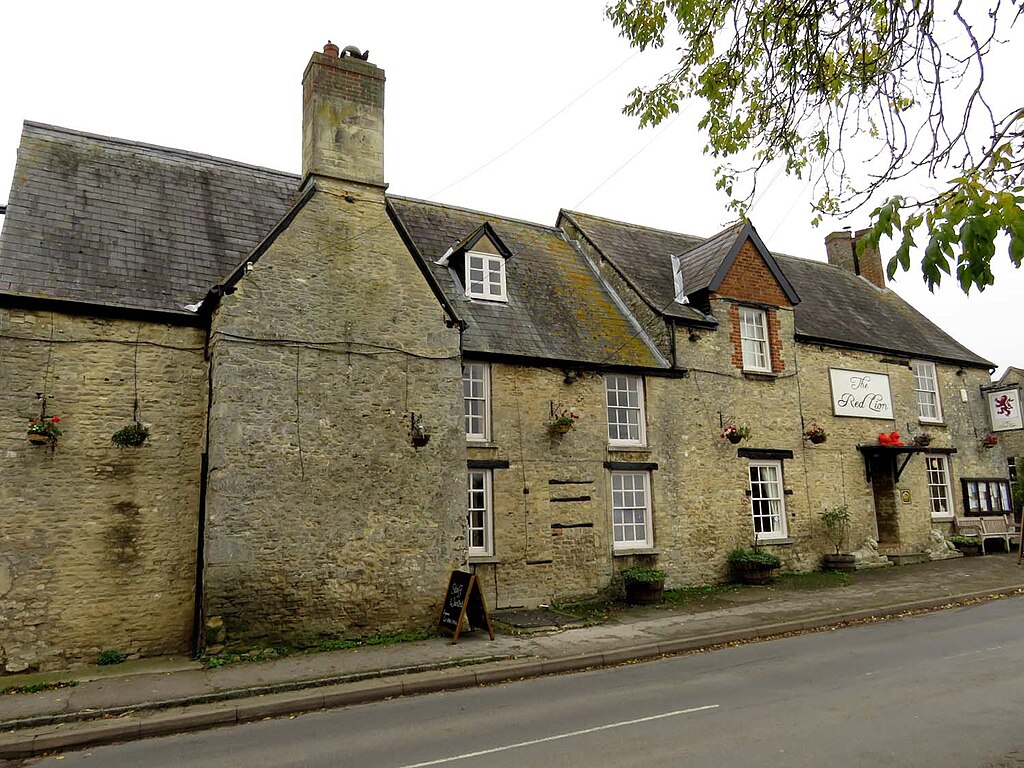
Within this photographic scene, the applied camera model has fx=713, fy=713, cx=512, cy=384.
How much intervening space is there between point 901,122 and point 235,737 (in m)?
8.90

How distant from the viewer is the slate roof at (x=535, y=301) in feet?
51.6

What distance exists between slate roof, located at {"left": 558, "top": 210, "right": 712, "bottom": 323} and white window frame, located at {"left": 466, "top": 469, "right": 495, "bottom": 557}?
250 inches

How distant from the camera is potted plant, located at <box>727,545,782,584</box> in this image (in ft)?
55.0

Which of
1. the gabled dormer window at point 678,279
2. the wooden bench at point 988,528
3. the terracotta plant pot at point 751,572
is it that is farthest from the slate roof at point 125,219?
the wooden bench at point 988,528

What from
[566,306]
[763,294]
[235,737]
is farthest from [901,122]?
[763,294]

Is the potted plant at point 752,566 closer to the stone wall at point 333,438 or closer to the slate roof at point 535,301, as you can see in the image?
the slate roof at point 535,301

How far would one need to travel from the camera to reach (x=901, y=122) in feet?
19.0

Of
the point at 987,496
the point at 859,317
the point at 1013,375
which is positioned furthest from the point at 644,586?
the point at 1013,375

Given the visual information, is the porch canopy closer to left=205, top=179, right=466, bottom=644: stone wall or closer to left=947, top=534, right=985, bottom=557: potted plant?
left=947, top=534, right=985, bottom=557: potted plant

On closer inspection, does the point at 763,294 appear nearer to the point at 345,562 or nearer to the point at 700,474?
the point at 700,474

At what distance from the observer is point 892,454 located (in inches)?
800

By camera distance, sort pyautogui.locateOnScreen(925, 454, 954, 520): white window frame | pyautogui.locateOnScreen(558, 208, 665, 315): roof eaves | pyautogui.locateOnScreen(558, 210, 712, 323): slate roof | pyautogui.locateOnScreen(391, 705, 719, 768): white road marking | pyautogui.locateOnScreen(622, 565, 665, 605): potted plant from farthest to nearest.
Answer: pyautogui.locateOnScreen(925, 454, 954, 520): white window frame, pyautogui.locateOnScreen(558, 210, 712, 323): slate roof, pyautogui.locateOnScreen(558, 208, 665, 315): roof eaves, pyautogui.locateOnScreen(622, 565, 665, 605): potted plant, pyautogui.locateOnScreen(391, 705, 719, 768): white road marking

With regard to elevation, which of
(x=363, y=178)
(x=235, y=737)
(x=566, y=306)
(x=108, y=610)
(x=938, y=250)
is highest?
(x=363, y=178)

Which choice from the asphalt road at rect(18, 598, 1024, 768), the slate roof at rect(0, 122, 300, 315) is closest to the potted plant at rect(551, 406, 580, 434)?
the asphalt road at rect(18, 598, 1024, 768)
